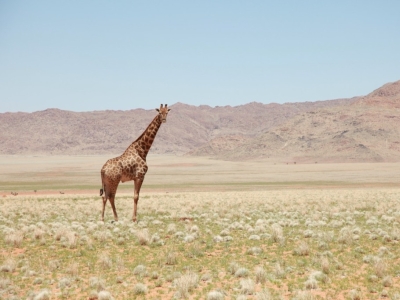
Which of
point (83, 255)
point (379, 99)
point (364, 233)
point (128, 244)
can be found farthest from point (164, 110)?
point (379, 99)

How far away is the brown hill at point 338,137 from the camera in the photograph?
119350 mm

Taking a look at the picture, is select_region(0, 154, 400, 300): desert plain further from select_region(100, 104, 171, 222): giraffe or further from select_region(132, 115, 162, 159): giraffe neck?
select_region(132, 115, 162, 159): giraffe neck

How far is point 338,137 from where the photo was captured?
13112 centimetres

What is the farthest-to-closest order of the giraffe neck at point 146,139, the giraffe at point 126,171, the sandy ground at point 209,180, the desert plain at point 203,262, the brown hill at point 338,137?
the brown hill at point 338,137 → the sandy ground at point 209,180 → the giraffe neck at point 146,139 → the giraffe at point 126,171 → the desert plain at point 203,262

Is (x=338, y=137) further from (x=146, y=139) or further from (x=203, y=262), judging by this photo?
(x=203, y=262)

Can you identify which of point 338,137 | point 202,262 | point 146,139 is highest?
point 338,137

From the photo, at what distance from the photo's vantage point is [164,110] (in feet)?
60.4

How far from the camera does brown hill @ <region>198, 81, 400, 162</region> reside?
392 feet

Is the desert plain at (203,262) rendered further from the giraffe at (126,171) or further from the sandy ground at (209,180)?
the sandy ground at (209,180)

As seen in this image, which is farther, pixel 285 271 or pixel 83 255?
pixel 83 255

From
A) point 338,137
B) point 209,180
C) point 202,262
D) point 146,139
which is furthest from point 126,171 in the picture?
point 338,137

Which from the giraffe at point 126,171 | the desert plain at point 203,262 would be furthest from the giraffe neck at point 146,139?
the desert plain at point 203,262

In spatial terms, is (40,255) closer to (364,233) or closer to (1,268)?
(1,268)

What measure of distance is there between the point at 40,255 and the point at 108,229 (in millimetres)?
4167
